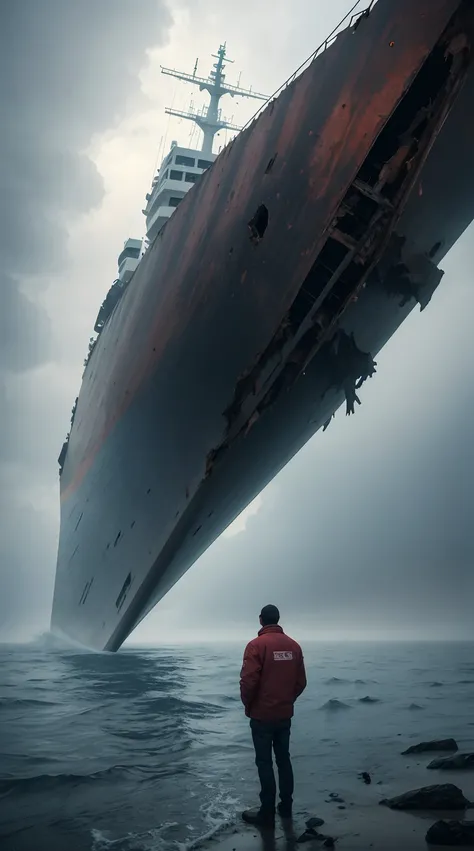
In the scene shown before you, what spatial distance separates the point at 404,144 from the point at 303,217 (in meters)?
1.33

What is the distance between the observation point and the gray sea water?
3.69 m

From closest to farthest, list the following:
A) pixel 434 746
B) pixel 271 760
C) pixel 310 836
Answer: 1. pixel 310 836
2. pixel 271 760
3. pixel 434 746

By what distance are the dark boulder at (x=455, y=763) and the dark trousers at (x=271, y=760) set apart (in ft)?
5.68

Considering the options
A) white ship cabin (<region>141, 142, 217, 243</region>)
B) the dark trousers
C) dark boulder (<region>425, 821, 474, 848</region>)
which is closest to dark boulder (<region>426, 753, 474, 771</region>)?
the dark trousers

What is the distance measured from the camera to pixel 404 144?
19.6 feet

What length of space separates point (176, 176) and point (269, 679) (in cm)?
1653

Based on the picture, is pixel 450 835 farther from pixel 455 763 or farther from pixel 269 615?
pixel 455 763

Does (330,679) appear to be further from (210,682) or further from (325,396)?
(325,396)

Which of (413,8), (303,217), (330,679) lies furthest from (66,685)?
(413,8)

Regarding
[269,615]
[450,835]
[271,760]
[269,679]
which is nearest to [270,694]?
[269,679]

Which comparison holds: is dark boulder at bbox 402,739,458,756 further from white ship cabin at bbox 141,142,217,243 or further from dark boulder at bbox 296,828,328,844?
white ship cabin at bbox 141,142,217,243

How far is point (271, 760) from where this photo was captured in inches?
159

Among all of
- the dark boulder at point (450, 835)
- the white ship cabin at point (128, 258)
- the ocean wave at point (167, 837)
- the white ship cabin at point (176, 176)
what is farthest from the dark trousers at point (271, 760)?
the white ship cabin at point (128, 258)

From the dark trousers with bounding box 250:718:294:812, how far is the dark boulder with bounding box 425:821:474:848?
1.10 m
